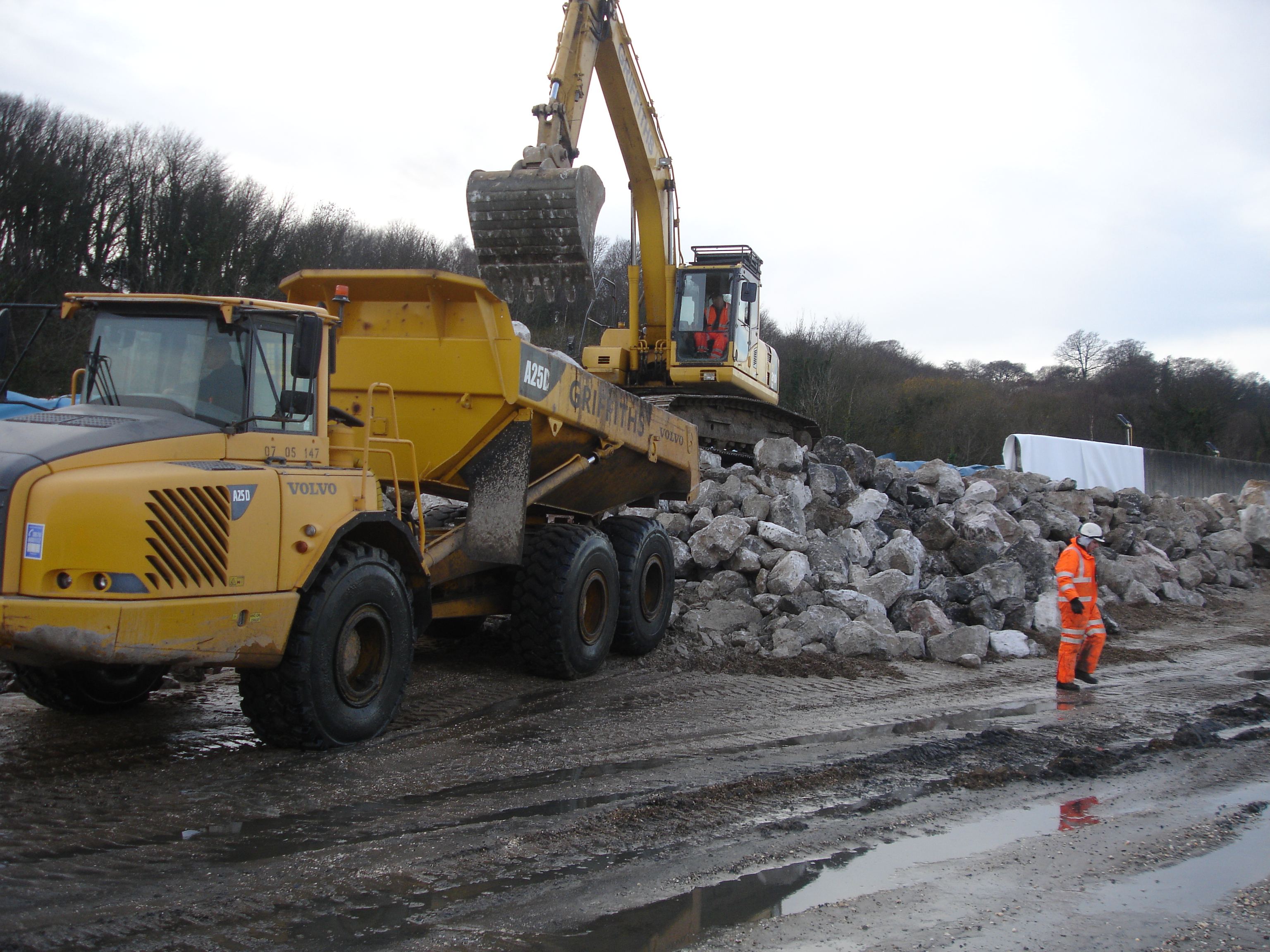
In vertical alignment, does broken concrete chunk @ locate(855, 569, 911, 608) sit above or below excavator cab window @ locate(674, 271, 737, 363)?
below

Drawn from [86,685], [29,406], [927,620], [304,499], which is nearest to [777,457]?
[927,620]

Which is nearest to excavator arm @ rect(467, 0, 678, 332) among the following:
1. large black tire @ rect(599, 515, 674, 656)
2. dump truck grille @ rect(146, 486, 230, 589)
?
large black tire @ rect(599, 515, 674, 656)

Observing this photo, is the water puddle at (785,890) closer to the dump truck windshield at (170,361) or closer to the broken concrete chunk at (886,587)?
the dump truck windshield at (170,361)

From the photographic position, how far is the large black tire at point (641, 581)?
779cm

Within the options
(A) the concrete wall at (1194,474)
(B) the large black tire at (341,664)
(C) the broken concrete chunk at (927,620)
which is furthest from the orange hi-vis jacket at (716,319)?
(A) the concrete wall at (1194,474)

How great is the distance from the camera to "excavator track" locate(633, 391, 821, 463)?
1427 cm

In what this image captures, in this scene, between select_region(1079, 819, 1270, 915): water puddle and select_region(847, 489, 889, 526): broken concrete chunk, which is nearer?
select_region(1079, 819, 1270, 915): water puddle

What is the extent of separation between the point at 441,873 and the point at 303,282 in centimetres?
376

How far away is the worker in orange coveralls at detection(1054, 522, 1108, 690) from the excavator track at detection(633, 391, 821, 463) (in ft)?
19.5

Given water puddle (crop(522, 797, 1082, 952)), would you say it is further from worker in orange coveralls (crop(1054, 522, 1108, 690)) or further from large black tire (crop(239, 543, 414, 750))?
worker in orange coveralls (crop(1054, 522, 1108, 690))

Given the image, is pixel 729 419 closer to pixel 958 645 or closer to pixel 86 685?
pixel 958 645

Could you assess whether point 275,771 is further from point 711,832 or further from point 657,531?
point 657,531

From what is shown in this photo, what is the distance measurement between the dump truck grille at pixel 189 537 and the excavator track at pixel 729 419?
31.5 ft

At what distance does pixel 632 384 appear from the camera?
15367mm
